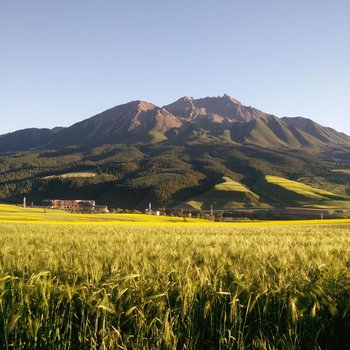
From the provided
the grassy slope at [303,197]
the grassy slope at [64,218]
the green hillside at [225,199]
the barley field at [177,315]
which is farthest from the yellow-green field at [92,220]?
the green hillside at [225,199]

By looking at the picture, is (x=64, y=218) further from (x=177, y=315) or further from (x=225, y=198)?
(x=225, y=198)

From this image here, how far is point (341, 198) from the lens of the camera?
171250mm

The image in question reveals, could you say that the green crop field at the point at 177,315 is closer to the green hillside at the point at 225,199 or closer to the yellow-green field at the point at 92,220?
the yellow-green field at the point at 92,220

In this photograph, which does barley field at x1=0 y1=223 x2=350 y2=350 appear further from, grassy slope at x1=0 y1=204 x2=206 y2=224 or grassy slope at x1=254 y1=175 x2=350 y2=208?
grassy slope at x1=254 y1=175 x2=350 y2=208

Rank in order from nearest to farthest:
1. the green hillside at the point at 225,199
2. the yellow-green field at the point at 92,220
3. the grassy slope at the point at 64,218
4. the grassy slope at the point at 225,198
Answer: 1. the yellow-green field at the point at 92,220
2. the grassy slope at the point at 64,218
3. the green hillside at the point at 225,199
4. the grassy slope at the point at 225,198

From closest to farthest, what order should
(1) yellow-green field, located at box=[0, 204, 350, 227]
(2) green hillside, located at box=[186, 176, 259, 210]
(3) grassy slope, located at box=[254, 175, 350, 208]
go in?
(1) yellow-green field, located at box=[0, 204, 350, 227] < (3) grassy slope, located at box=[254, 175, 350, 208] < (2) green hillside, located at box=[186, 176, 259, 210]

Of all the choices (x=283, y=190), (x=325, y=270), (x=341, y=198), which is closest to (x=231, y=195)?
(x=283, y=190)

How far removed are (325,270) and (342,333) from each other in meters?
1.36

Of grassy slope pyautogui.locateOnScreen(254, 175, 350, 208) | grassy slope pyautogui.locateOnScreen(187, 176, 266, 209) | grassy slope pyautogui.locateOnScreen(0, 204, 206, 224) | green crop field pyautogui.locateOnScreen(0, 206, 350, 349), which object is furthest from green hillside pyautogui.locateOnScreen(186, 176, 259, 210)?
green crop field pyautogui.locateOnScreen(0, 206, 350, 349)

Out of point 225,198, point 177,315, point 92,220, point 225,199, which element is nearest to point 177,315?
point 177,315

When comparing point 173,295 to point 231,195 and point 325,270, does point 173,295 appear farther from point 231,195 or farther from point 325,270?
point 231,195

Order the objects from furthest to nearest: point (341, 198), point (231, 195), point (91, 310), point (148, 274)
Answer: point (231, 195) < point (341, 198) < point (148, 274) < point (91, 310)

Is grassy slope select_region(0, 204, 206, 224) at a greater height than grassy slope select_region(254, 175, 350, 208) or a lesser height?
lesser

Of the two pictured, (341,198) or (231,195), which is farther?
(231,195)
